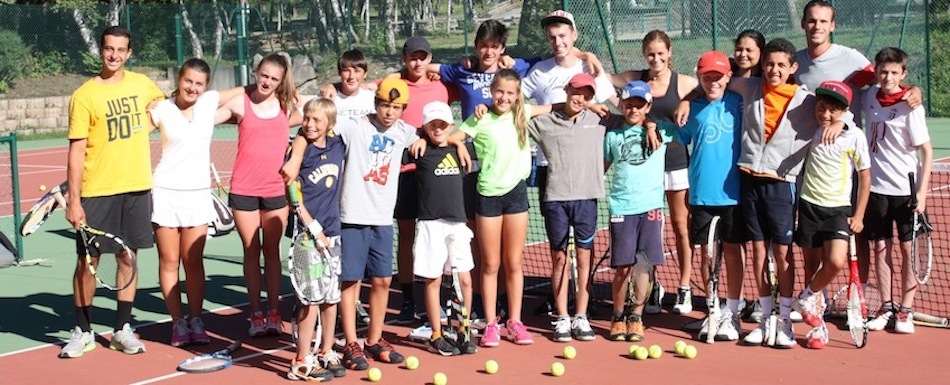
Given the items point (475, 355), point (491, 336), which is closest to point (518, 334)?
point (491, 336)

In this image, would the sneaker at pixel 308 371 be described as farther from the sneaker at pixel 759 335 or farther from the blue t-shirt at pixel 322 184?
the sneaker at pixel 759 335

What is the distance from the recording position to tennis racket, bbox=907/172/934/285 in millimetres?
8234

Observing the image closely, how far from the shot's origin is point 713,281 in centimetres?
813

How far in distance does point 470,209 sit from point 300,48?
21676 millimetres

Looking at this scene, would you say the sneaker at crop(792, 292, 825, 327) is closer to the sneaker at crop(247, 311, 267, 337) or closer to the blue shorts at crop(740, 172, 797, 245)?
the blue shorts at crop(740, 172, 797, 245)

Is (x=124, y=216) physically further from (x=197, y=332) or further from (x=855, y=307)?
(x=855, y=307)

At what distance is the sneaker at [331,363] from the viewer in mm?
7527

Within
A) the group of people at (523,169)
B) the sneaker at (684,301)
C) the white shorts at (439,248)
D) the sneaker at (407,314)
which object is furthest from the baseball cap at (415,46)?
the sneaker at (684,301)

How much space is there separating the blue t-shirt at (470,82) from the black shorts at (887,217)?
2485mm

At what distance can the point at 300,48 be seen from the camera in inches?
1160

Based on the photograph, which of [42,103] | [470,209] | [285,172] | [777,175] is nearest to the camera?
[285,172]

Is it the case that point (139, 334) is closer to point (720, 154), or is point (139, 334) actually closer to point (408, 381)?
point (408, 381)

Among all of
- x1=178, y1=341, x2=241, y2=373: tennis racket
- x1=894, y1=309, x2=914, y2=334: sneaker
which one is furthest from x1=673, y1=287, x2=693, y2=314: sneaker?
x1=178, y1=341, x2=241, y2=373: tennis racket

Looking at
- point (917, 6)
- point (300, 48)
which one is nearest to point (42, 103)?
point (300, 48)
